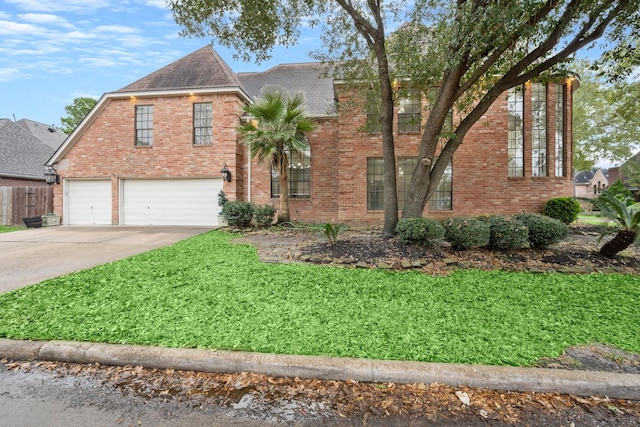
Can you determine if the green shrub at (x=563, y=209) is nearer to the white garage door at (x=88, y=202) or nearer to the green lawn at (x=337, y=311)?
the green lawn at (x=337, y=311)

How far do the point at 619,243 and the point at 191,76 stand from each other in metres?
14.3

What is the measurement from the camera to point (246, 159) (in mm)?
12773

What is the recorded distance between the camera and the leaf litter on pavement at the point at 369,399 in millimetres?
2062

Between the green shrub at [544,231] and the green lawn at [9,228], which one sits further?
the green lawn at [9,228]

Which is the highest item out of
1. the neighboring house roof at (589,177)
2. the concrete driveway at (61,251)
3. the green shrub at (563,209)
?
the neighboring house roof at (589,177)

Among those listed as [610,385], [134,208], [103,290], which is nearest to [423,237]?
[610,385]

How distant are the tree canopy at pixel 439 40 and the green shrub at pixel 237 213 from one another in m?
4.81

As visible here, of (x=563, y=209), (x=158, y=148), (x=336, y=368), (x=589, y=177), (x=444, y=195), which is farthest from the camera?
(x=589, y=177)

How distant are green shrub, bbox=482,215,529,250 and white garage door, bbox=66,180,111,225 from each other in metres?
13.9

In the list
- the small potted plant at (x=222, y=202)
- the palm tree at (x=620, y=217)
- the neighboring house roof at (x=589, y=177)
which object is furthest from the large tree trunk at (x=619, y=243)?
the neighboring house roof at (x=589, y=177)

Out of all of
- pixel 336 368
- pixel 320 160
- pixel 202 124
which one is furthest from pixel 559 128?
pixel 202 124

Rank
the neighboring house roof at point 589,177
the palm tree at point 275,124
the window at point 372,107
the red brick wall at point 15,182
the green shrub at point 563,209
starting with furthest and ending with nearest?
the neighboring house roof at point 589,177 → the red brick wall at point 15,182 → the green shrub at point 563,209 → the palm tree at point 275,124 → the window at point 372,107

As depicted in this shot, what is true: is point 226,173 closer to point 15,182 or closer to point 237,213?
point 237,213

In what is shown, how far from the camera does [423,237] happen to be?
6.02 m
